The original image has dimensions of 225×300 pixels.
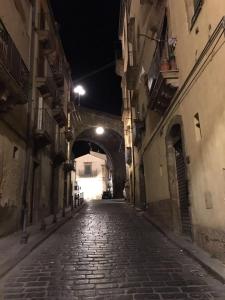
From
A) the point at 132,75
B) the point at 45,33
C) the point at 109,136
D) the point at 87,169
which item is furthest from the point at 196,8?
the point at 87,169

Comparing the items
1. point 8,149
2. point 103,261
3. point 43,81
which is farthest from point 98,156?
point 103,261

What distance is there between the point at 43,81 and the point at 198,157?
9819mm

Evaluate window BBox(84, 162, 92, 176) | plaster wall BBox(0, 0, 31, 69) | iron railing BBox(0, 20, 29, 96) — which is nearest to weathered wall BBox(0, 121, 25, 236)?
iron railing BBox(0, 20, 29, 96)

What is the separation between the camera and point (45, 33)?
1498 centimetres

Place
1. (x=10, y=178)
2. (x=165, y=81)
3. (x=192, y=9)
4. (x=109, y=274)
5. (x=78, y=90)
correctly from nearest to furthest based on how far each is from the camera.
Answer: (x=109, y=274), (x=192, y=9), (x=165, y=81), (x=10, y=178), (x=78, y=90)

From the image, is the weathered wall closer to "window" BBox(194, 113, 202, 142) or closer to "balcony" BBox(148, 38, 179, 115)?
"balcony" BBox(148, 38, 179, 115)

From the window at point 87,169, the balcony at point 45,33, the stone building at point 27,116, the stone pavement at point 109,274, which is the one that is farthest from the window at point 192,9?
the window at point 87,169

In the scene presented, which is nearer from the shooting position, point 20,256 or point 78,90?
point 20,256

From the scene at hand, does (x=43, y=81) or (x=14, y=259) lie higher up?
(x=43, y=81)

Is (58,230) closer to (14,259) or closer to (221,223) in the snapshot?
(14,259)

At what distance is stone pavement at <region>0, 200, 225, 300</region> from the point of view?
14.3ft

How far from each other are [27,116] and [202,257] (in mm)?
9551

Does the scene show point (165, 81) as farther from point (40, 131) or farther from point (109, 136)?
point (109, 136)

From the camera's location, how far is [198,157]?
23.0 feet
